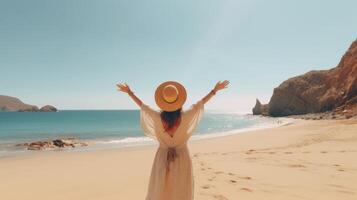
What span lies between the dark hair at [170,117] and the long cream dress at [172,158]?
0.06m

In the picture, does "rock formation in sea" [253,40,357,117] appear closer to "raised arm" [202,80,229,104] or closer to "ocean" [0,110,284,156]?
"ocean" [0,110,284,156]

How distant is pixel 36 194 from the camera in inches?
261

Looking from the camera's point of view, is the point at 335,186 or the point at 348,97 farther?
the point at 348,97

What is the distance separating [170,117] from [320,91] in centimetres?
7820

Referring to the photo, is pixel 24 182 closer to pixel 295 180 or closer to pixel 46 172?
pixel 46 172

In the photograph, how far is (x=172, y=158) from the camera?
376 centimetres

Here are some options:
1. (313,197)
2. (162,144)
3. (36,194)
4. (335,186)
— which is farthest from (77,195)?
(335,186)

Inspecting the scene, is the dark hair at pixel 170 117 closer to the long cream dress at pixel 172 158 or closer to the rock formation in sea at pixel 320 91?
the long cream dress at pixel 172 158

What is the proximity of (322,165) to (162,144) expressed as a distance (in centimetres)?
612

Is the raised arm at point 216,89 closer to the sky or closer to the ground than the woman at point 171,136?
closer to the sky

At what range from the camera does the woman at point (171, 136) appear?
3641mm

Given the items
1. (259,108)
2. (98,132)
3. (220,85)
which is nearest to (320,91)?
(259,108)

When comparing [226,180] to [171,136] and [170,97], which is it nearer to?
[171,136]

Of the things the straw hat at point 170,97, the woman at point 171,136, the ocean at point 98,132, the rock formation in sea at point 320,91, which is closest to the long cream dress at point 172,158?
the woman at point 171,136
